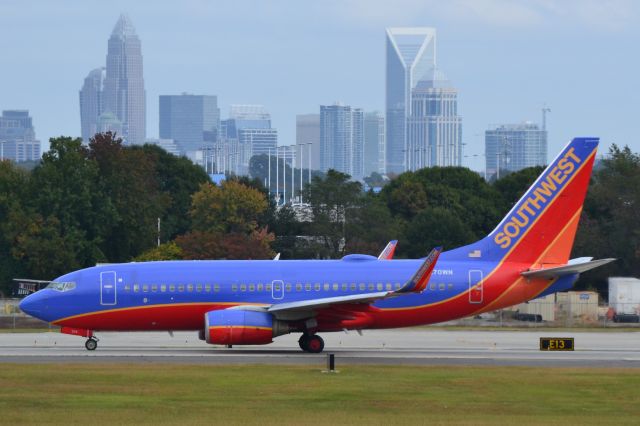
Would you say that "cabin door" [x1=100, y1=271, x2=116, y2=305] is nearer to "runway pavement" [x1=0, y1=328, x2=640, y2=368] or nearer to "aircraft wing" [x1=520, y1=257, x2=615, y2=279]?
"runway pavement" [x1=0, y1=328, x2=640, y2=368]

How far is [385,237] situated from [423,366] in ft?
206

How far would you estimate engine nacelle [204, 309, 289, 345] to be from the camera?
47531 mm

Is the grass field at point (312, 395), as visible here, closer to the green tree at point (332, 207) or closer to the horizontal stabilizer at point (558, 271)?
the horizontal stabilizer at point (558, 271)

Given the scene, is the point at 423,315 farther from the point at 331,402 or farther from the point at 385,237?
the point at 385,237

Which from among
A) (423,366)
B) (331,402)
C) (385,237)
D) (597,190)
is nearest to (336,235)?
(385,237)

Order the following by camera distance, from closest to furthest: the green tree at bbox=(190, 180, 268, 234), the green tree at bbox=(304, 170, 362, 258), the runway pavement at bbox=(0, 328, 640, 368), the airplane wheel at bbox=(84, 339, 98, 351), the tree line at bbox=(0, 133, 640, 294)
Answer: the runway pavement at bbox=(0, 328, 640, 368)
the airplane wheel at bbox=(84, 339, 98, 351)
the tree line at bbox=(0, 133, 640, 294)
the green tree at bbox=(304, 170, 362, 258)
the green tree at bbox=(190, 180, 268, 234)

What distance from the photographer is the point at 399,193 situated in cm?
12619

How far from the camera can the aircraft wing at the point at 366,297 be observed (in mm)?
45875

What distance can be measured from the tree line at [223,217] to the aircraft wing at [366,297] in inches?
1675

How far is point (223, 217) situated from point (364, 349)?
203ft

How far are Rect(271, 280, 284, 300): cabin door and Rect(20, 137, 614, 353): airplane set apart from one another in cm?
4

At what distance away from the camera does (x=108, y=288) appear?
49.5 meters

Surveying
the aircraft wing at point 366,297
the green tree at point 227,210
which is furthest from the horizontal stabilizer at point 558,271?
the green tree at point 227,210

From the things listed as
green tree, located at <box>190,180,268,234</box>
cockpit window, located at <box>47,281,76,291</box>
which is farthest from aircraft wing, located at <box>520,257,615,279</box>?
green tree, located at <box>190,180,268,234</box>
